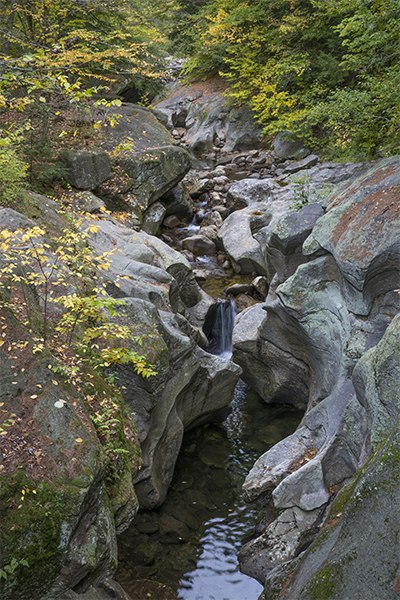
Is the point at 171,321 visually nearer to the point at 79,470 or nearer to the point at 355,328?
the point at 355,328

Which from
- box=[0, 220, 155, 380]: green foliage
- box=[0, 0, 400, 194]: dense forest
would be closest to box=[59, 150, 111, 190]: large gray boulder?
box=[0, 0, 400, 194]: dense forest

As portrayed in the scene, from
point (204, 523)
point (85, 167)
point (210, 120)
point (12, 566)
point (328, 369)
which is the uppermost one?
point (210, 120)

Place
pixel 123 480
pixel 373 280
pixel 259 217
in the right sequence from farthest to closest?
pixel 259 217 → pixel 373 280 → pixel 123 480

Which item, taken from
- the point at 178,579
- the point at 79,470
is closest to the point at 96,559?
the point at 79,470

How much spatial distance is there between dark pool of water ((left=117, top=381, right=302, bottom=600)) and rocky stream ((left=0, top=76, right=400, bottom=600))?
0.03 meters

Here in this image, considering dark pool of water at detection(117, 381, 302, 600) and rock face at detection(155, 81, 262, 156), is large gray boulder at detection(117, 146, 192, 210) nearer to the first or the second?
rock face at detection(155, 81, 262, 156)

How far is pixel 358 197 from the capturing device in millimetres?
9062

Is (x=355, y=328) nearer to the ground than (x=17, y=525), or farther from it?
farther from it

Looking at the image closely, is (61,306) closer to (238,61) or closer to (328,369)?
(328,369)

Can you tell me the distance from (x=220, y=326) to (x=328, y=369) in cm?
581

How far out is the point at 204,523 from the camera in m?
7.87

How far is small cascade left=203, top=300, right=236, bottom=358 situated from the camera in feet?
45.2

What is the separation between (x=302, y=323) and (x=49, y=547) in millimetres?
7089

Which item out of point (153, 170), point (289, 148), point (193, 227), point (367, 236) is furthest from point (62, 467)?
point (289, 148)
